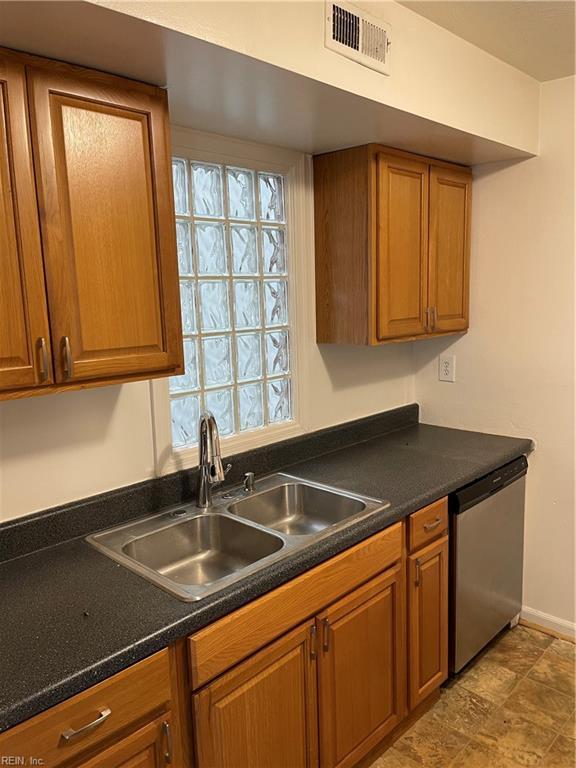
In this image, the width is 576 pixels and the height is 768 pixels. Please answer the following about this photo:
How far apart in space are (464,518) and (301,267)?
1.18m

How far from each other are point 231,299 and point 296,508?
0.81 meters

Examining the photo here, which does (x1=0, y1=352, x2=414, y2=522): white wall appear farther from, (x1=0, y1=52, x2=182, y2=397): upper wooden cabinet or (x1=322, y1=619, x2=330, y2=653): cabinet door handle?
(x1=322, y1=619, x2=330, y2=653): cabinet door handle

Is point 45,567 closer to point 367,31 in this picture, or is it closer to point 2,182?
point 2,182

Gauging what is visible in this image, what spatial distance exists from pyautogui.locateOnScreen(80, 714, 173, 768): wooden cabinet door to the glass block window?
0.94 metres

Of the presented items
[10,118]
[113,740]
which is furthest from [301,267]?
[113,740]

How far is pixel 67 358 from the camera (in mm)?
1369

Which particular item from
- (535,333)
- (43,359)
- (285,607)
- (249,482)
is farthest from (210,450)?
(535,333)

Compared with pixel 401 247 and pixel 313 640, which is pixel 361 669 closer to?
pixel 313 640

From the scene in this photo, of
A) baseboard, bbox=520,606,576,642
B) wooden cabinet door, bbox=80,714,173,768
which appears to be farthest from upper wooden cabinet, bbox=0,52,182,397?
baseboard, bbox=520,606,576,642

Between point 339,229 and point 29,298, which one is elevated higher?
point 339,229

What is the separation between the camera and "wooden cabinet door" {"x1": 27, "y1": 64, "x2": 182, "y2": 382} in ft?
4.36

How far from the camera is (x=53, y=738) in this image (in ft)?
3.61

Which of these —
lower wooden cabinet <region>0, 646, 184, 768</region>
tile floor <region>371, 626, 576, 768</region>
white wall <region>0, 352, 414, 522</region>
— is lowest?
tile floor <region>371, 626, 576, 768</region>

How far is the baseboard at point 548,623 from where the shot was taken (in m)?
2.65
